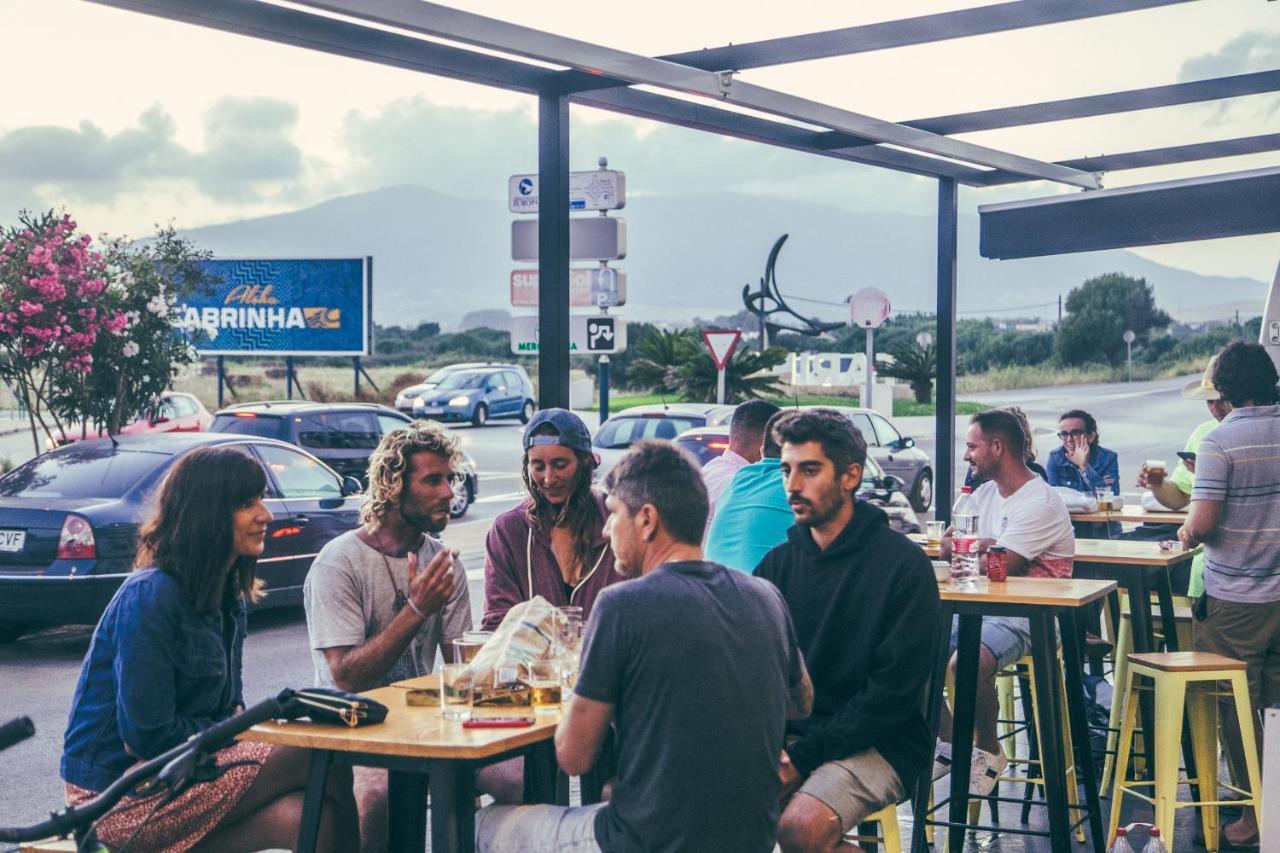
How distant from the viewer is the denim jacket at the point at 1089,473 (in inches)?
388

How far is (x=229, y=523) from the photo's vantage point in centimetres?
395

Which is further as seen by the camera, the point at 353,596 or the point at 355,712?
the point at 353,596

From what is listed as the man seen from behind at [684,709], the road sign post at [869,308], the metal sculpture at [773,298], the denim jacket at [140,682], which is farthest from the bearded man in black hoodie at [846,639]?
the metal sculpture at [773,298]

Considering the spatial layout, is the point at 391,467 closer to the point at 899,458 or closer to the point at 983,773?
the point at 983,773

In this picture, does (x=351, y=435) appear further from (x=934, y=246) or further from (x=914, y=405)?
(x=914, y=405)

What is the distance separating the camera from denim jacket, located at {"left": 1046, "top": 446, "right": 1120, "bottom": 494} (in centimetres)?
987

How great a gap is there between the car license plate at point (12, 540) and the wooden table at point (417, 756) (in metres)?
6.50

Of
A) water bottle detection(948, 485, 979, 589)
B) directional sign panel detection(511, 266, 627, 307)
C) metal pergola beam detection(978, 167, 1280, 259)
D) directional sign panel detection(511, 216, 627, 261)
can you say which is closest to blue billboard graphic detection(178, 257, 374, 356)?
directional sign panel detection(511, 266, 627, 307)

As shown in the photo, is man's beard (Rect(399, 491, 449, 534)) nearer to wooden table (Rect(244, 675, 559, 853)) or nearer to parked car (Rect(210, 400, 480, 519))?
wooden table (Rect(244, 675, 559, 853))

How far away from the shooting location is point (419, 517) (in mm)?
4711

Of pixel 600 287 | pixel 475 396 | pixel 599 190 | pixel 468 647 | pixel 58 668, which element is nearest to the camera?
pixel 468 647

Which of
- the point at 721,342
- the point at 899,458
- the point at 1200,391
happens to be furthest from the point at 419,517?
the point at 899,458

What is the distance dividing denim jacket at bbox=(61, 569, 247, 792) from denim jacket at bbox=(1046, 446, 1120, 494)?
709cm

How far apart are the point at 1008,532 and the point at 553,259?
2.35 metres
